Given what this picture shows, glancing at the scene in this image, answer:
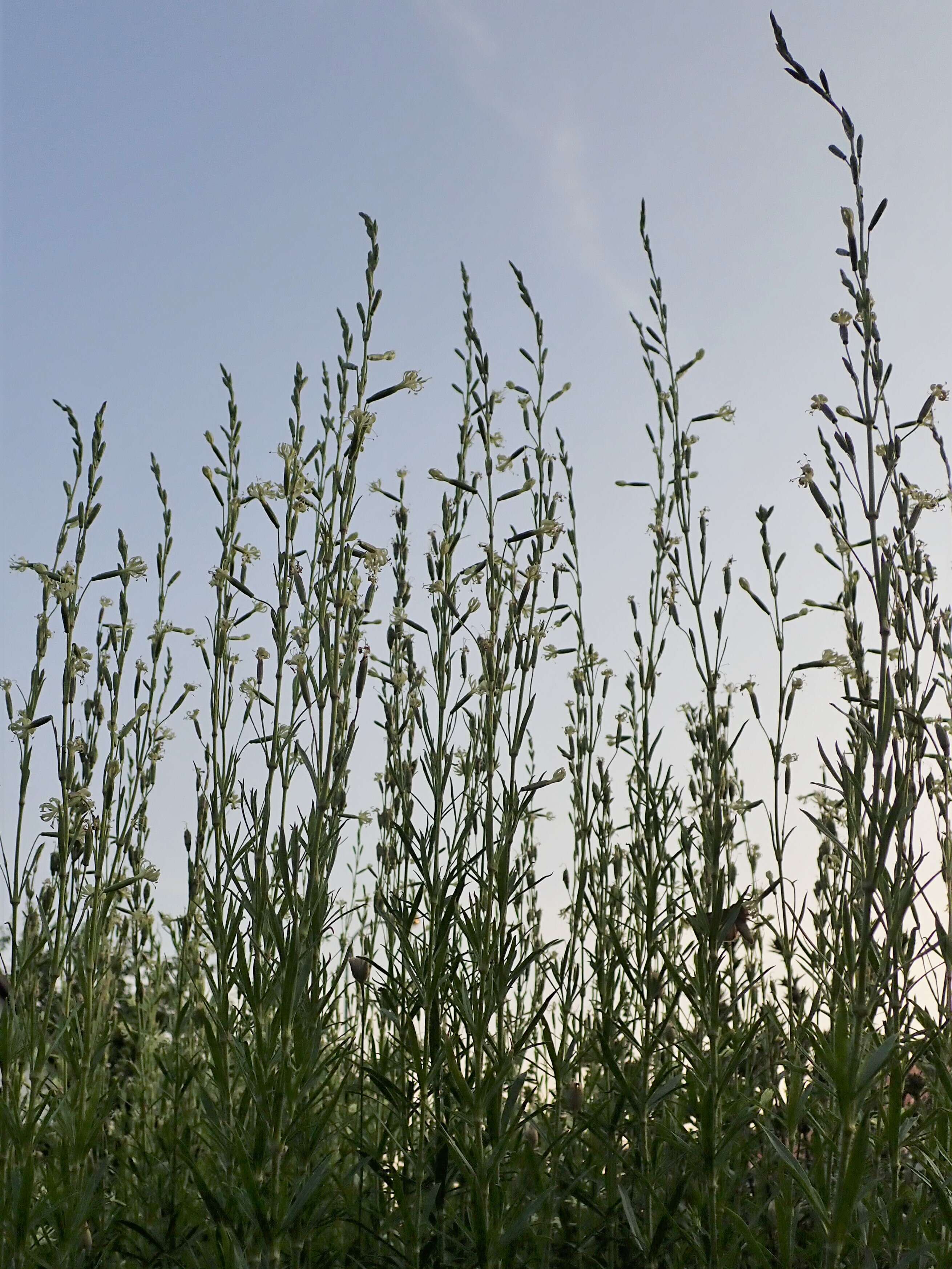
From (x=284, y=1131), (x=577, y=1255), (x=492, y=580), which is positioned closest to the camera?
(x=284, y=1131)

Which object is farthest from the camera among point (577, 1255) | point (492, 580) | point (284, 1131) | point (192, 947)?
Answer: point (192, 947)

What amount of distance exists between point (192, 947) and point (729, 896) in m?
1.91

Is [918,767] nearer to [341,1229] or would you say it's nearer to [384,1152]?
[384,1152]

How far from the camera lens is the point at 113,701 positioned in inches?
132

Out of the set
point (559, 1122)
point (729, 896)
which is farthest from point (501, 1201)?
point (729, 896)

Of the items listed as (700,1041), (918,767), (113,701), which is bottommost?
(700,1041)

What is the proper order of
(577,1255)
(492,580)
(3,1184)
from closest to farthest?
1. (3,1184)
2. (492,580)
3. (577,1255)

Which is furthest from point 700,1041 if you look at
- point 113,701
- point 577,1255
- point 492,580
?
point 113,701

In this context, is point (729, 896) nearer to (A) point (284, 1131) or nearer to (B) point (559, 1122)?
(B) point (559, 1122)

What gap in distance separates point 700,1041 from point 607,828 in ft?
3.03

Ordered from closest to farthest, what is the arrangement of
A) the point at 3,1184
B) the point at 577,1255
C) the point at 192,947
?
the point at 3,1184, the point at 577,1255, the point at 192,947

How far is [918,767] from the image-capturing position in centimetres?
292

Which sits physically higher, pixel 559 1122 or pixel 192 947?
pixel 192 947

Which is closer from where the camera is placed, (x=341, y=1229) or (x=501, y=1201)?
(x=501, y=1201)
